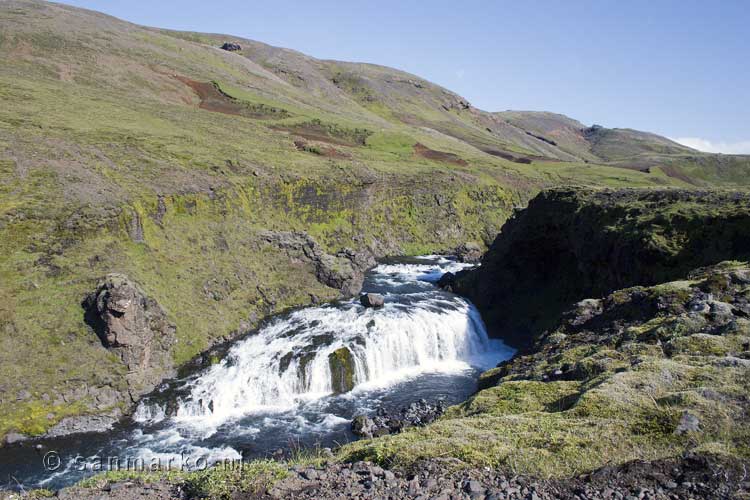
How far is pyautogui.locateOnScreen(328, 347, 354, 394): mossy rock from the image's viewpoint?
32.9 metres

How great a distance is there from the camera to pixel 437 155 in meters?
103

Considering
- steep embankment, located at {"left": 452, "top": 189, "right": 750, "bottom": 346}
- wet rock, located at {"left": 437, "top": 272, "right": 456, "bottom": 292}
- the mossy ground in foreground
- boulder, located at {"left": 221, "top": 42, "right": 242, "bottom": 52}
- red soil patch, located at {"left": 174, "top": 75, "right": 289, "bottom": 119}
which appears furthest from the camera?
boulder, located at {"left": 221, "top": 42, "right": 242, "bottom": 52}

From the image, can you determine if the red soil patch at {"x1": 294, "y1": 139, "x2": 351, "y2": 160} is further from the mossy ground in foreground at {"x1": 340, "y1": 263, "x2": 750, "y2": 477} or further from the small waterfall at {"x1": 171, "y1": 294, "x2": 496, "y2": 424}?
the mossy ground in foreground at {"x1": 340, "y1": 263, "x2": 750, "y2": 477}

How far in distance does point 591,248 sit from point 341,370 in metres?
22.6

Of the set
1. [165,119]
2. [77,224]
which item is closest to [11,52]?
[165,119]

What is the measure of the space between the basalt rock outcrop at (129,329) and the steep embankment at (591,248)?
81.4 ft

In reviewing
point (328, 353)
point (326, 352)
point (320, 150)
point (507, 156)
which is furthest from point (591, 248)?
point (507, 156)

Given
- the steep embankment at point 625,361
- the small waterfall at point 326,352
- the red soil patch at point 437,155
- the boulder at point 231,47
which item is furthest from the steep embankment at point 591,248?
the boulder at point 231,47

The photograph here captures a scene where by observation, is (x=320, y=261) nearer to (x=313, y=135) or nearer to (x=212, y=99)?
(x=313, y=135)

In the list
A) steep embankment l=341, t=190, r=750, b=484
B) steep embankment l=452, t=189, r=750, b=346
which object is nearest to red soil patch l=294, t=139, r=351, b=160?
steep embankment l=452, t=189, r=750, b=346

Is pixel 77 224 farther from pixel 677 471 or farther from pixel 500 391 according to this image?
pixel 677 471

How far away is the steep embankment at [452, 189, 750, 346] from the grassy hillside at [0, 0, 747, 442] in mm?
17941

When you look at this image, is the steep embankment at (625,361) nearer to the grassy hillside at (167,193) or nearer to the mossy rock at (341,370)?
the mossy rock at (341,370)

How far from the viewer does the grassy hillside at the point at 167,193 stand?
29344mm
